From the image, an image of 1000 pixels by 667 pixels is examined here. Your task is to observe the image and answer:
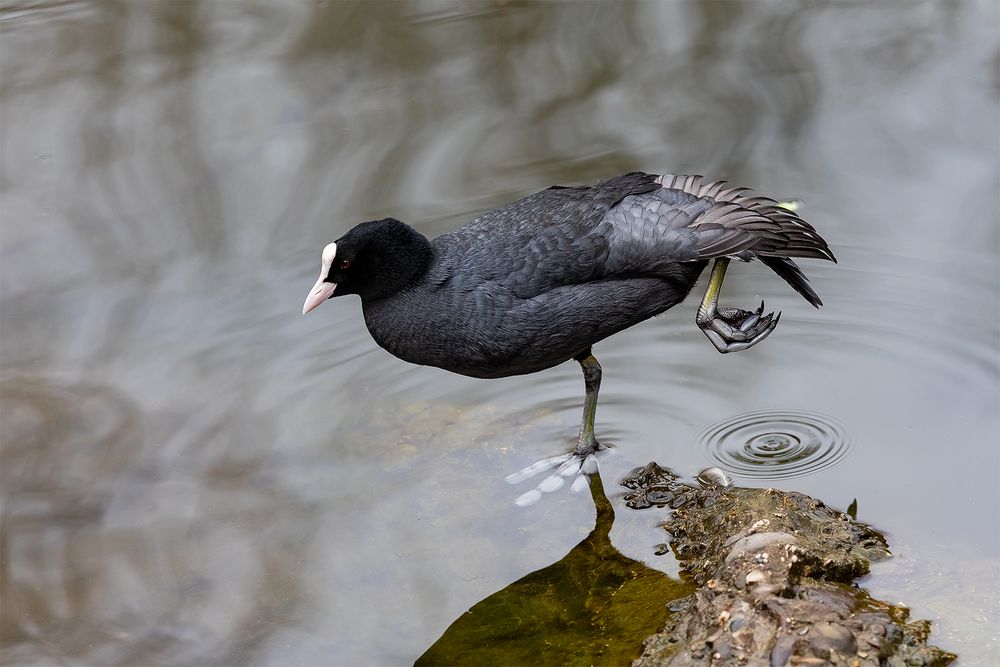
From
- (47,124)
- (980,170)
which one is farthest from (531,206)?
(47,124)

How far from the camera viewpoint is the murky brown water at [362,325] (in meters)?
4.29

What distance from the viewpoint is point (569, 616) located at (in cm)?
395

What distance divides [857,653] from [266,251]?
4.09 m

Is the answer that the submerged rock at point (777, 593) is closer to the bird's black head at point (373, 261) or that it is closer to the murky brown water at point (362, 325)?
the murky brown water at point (362, 325)

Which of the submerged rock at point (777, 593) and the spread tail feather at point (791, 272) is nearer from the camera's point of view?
the submerged rock at point (777, 593)

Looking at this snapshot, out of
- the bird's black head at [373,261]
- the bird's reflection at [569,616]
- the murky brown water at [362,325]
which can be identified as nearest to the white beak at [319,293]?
the bird's black head at [373,261]

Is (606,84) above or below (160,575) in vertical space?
above

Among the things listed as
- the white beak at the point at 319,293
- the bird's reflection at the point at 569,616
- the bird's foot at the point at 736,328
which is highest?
the white beak at the point at 319,293

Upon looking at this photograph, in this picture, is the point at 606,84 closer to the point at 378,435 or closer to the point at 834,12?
the point at 834,12

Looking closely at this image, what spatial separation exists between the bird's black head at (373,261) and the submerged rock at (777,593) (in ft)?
4.21

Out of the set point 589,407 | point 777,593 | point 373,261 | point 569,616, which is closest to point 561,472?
point 589,407

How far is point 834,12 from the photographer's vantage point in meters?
8.36

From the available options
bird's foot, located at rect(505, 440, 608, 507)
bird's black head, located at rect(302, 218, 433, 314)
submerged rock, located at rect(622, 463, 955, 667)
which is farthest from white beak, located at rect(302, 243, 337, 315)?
submerged rock, located at rect(622, 463, 955, 667)

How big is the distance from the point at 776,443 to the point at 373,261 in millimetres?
1690
